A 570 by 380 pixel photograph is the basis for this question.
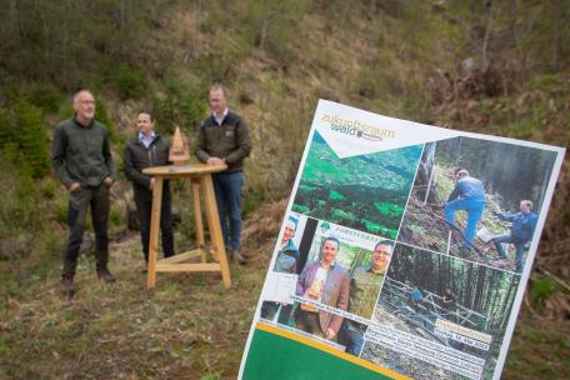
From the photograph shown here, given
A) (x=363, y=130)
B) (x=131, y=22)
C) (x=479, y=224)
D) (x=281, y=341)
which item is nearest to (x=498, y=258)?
(x=479, y=224)

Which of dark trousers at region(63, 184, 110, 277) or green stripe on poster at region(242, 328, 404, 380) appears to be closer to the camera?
green stripe on poster at region(242, 328, 404, 380)

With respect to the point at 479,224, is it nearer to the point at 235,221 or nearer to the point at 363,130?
the point at 363,130

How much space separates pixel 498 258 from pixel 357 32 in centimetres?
2428

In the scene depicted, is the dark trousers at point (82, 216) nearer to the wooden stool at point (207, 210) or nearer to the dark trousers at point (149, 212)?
the dark trousers at point (149, 212)

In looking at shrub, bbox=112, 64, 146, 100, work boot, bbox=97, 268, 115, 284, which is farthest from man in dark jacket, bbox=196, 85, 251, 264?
shrub, bbox=112, 64, 146, 100

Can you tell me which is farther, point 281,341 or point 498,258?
point 281,341

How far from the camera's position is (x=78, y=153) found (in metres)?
5.23

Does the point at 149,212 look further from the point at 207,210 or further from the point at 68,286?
the point at 68,286

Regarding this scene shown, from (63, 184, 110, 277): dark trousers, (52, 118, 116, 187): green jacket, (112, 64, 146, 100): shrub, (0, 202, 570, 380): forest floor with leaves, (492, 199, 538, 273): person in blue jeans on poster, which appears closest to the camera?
(492, 199, 538, 273): person in blue jeans on poster

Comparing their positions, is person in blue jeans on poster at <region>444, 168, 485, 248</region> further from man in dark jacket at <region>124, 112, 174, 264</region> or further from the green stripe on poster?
A: man in dark jacket at <region>124, 112, 174, 264</region>

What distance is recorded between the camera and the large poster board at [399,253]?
244 centimetres

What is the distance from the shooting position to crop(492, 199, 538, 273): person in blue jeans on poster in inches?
95.7

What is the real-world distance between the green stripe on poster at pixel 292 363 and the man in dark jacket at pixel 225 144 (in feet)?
9.40

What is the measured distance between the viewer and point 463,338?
2.45 m
